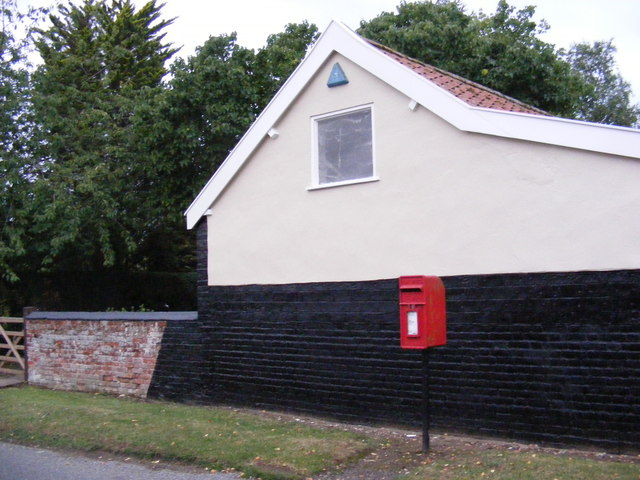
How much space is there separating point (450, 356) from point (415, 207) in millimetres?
1907

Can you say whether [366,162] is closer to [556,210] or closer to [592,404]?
[556,210]

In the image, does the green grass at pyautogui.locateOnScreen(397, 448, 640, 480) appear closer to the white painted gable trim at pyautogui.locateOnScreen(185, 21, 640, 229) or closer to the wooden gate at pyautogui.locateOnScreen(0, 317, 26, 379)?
the white painted gable trim at pyautogui.locateOnScreen(185, 21, 640, 229)

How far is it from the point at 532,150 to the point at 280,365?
4.71 meters

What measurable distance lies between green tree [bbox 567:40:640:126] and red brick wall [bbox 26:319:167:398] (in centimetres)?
2177

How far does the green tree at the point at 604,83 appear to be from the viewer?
90.7 ft

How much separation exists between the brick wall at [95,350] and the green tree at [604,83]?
855 inches

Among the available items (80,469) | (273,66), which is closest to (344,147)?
(80,469)

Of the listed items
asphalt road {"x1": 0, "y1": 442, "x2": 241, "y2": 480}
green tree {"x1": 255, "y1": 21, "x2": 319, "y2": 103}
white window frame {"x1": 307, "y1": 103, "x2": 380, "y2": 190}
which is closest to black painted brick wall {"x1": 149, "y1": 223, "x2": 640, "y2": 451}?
white window frame {"x1": 307, "y1": 103, "x2": 380, "y2": 190}

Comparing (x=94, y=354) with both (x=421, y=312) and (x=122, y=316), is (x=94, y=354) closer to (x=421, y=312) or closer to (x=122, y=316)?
(x=122, y=316)

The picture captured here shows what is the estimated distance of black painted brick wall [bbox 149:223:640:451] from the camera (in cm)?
723

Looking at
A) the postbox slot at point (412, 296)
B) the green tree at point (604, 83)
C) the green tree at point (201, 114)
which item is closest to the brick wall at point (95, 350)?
the postbox slot at point (412, 296)

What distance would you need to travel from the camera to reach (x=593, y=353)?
7.30 m

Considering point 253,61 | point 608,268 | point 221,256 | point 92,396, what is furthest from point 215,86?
point 608,268

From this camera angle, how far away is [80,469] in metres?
7.45
